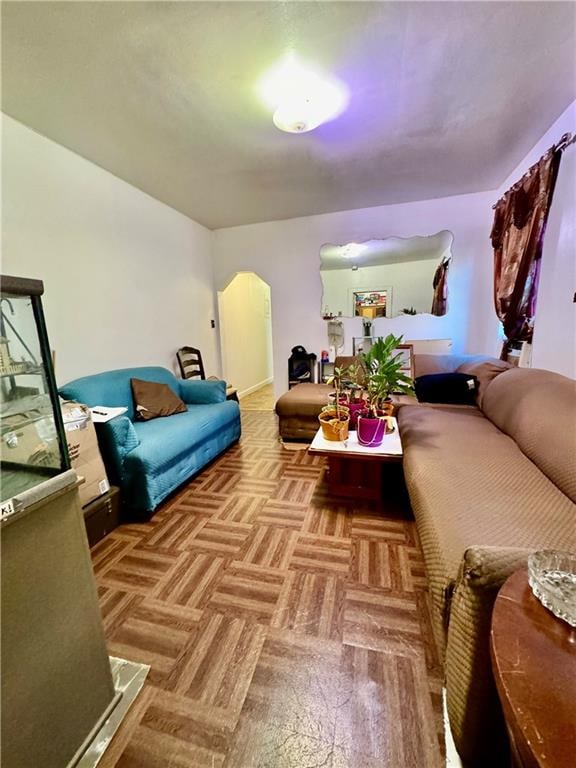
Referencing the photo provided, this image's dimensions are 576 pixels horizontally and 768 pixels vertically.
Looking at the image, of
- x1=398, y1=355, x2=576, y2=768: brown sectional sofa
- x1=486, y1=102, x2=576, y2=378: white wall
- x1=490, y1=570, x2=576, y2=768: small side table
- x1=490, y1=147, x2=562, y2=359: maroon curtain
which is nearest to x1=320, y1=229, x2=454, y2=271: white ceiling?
x1=490, y1=147, x2=562, y2=359: maroon curtain

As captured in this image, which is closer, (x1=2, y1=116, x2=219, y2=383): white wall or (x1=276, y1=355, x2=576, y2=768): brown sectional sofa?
(x1=276, y1=355, x2=576, y2=768): brown sectional sofa

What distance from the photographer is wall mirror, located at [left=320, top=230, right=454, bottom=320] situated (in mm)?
3545

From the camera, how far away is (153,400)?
2.62 metres

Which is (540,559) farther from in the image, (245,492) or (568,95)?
(568,95)

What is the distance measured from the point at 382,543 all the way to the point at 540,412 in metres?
1.10

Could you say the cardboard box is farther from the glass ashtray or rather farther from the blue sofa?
the glass ashtray

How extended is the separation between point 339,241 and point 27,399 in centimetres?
366

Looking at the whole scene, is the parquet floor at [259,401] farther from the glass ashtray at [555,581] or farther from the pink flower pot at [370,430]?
the glass ashtray at [555,581]

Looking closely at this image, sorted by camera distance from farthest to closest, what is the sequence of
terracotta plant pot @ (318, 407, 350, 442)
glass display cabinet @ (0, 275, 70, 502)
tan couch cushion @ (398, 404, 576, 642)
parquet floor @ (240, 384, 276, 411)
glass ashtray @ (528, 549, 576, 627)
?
parquet floor @ (240, 384, 276, 411)
terracotta plant pot @ (318, 407, 350, 442)
tan couch cushion @ (398, 404, 576, 642)
glass display cabinet @ (0, 275, 70, 502)
glass ashtray @ (528, 549, 576, 627)

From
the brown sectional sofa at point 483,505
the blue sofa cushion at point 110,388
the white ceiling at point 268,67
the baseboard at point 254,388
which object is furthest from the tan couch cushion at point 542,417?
the baseboard at point 254,388

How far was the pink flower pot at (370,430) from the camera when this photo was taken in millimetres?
1921

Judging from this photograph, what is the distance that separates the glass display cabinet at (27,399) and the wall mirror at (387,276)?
3.41m

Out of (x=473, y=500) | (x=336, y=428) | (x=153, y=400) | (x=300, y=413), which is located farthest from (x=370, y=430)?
(x=153, y=400)

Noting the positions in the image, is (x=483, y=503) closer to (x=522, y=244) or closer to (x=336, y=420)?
(x=336, y=420)
